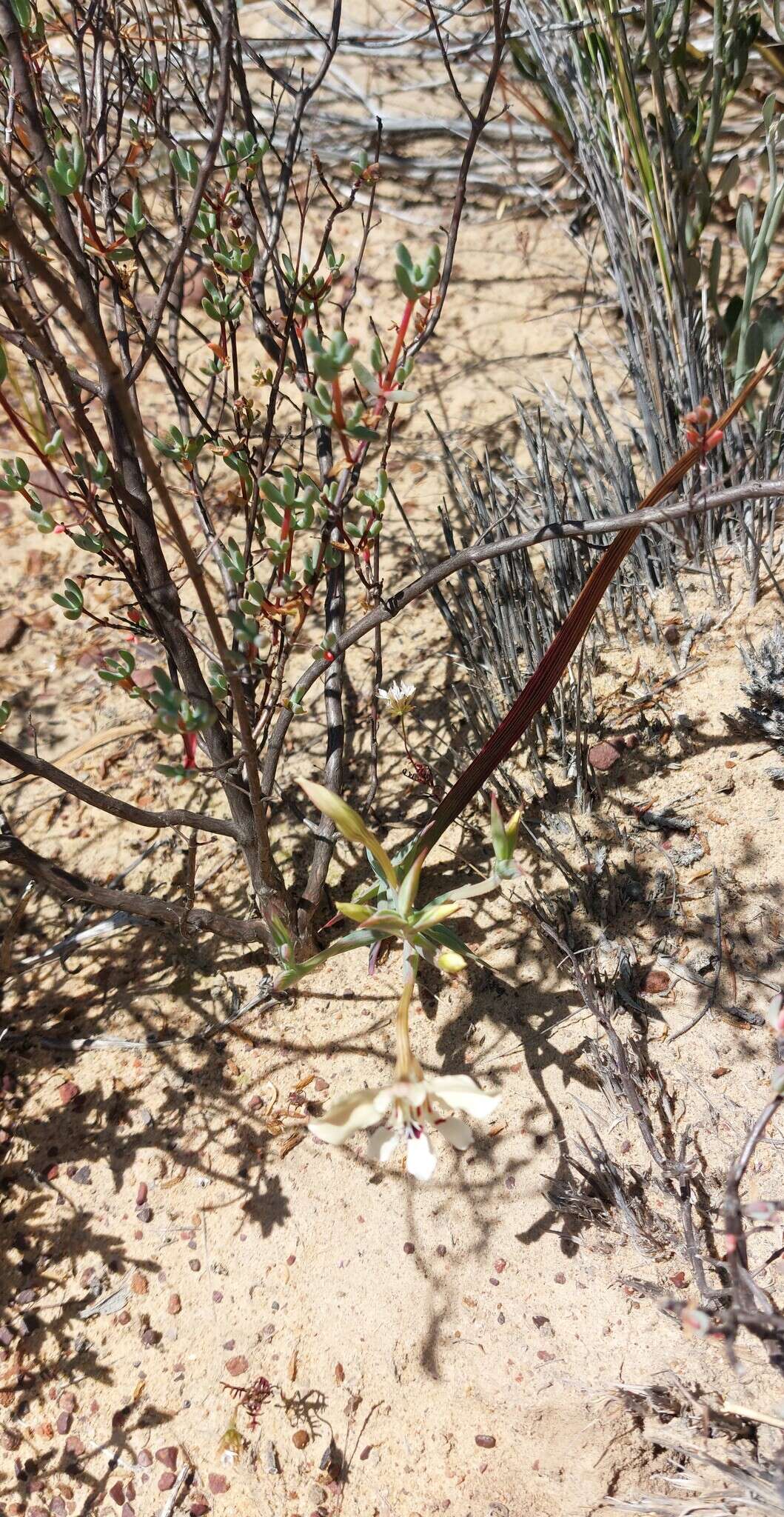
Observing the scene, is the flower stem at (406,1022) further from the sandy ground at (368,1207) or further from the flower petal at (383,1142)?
the sandy ground at (368,1207)

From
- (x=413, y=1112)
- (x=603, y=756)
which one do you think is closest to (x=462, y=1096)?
(x=413, y=1112)

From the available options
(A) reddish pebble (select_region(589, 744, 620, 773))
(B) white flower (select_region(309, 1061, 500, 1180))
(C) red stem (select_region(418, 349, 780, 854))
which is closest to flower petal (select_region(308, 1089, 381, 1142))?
(B) white flower (select_region(309, 1061, 500, 1180))

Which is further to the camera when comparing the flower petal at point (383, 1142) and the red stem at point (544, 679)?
the red stem at point (544, 679)

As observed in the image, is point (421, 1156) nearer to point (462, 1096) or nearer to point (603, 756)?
point (462, 1096)

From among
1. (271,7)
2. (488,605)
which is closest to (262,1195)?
(488,605)

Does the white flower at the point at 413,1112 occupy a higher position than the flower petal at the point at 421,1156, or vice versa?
the white flower at the point at 413,1112

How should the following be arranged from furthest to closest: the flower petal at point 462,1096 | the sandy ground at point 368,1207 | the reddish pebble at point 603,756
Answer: the reddish pebble at point 603,756
the sandy ground at point 368,1207
the flower petal at point 462,1096

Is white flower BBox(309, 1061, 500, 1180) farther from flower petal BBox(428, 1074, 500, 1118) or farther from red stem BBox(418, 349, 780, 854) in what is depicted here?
red stem BBox(418, 349, 780, 854)

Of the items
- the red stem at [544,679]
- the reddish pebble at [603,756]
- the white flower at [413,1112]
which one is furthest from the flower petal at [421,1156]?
the reddish pebble at [603,756]
